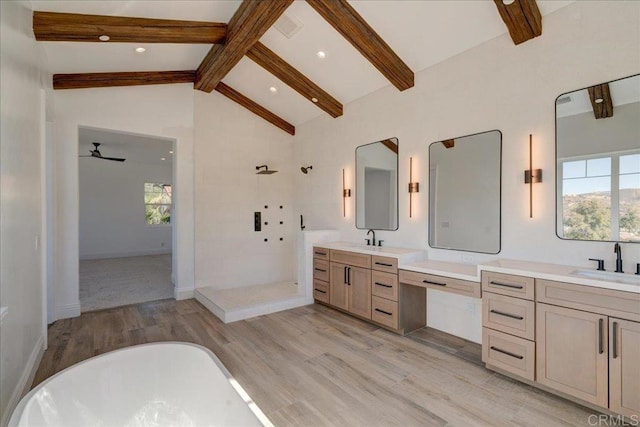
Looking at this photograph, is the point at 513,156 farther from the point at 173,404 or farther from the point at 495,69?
the point at 173,404

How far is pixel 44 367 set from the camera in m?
2.73

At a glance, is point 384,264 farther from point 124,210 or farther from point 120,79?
point 124,210

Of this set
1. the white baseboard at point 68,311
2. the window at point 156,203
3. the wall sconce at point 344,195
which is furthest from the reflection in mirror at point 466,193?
the window at point 156,203

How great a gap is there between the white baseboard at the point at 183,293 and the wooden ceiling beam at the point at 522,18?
17.0ft

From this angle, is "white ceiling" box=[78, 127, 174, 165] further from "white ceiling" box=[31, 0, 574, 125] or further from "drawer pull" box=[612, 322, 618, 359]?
"drawer pull" box=[612, 322, 618, 359]

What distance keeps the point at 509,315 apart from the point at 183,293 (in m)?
4.37

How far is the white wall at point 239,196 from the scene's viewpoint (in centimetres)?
500

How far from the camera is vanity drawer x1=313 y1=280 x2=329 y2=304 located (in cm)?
434

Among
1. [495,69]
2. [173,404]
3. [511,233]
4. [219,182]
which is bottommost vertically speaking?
[173,404]

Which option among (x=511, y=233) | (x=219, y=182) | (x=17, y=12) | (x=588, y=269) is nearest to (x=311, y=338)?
(x=511, y=233)

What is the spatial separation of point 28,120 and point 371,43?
328 centimetres

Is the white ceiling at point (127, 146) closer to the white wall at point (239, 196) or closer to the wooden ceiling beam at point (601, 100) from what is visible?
the white wall at point (239, 196)

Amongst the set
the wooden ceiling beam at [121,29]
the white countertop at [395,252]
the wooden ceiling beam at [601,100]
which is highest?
the wooden ceiling beam at [121,29]

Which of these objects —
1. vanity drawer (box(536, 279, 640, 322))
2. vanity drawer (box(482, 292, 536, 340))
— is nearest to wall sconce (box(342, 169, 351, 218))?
vanity drawer (box(482, 292, 536, 340))
